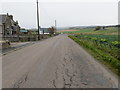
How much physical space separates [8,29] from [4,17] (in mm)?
4165

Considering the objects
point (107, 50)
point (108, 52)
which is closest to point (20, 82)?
point (108, 52)

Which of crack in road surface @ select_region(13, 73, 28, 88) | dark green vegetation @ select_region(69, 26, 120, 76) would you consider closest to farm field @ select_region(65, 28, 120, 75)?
dark green vegetation @ select_region(69, 26, 120, 76)

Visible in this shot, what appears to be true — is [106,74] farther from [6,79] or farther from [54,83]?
[6,79]

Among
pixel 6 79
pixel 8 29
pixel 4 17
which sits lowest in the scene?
pixel 6 79

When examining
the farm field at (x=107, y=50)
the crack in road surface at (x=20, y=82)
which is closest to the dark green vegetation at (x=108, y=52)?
the farm field at (x=107, y=50)

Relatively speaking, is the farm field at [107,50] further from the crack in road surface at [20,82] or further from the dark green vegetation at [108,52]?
the crack in road surface at [20,82]

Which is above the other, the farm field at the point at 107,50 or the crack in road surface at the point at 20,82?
the farm field at the point at 107,50

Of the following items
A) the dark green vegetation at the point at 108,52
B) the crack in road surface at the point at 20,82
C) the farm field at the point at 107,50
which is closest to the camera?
the crack in road surface at the point at 20,82

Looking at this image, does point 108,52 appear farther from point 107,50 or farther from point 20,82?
point 20,82

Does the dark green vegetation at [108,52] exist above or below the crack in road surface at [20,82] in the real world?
above

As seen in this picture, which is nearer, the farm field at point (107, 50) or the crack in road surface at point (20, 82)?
the crack in road surface at point (20, 82)

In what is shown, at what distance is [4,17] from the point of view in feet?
178

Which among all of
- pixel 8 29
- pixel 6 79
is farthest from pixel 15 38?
pixel 6 79

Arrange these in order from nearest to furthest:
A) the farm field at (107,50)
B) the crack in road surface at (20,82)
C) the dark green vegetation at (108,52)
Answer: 1. the crack in road surface at (20,82)
2. the dark green vegetation at (108,52)
3. the farm field at (107,50)
